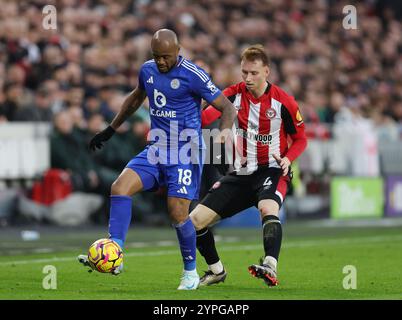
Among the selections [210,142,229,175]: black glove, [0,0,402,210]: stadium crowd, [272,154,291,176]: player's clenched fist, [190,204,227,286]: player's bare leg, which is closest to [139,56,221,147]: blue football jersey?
[272,154,291,176]: player's clenched fist

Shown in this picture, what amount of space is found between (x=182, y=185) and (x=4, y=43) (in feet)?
31.1

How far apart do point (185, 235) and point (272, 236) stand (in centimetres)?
80

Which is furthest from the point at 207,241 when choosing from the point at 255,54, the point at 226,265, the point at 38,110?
the point at 38,110

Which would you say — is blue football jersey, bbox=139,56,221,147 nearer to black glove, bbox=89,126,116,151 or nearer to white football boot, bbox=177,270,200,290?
black glove, bbox=89,126,116,151

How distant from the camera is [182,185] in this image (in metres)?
9.01

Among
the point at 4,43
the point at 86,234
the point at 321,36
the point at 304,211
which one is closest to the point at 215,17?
the point at 321,36

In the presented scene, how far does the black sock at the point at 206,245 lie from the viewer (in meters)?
9.76

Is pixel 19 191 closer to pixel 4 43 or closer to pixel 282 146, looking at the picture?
pixel 4 43

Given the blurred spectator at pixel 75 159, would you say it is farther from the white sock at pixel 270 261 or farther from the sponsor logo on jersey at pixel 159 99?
the white sock at pixel 270 261

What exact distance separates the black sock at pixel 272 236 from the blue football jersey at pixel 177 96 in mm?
951

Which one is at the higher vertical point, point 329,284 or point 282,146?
point 282,146

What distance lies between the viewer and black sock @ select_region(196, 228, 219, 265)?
32.0 ft

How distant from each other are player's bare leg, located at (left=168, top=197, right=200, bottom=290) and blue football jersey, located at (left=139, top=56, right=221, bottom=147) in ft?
1.70

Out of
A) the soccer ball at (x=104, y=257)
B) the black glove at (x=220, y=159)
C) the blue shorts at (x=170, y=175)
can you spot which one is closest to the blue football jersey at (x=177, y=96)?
the blue shorts at (x=170, y=175)
